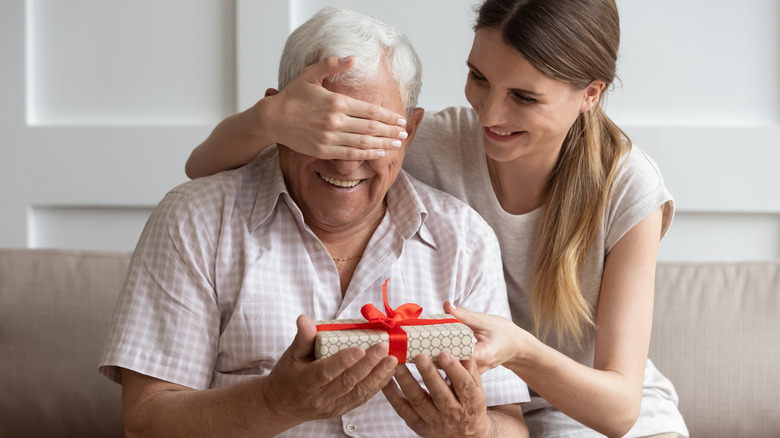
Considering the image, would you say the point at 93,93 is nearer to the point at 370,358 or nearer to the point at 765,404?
the point at 370,358

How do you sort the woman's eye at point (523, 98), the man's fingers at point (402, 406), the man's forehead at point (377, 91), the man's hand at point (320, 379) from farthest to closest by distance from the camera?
the woman's eye at point (523, 98) → the man's forehead at point (377, 91) → the man's fingers at point (402, 406) → the man's hand at point (320, 379)

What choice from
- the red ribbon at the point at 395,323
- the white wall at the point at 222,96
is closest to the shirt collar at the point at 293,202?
the red ribbon at the point at 395,323

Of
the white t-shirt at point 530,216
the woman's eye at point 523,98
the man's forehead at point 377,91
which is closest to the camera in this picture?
the man's forehead at point 377,91

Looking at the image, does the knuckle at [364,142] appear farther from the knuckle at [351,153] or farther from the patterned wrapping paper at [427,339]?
the patterned wrapping paper at [427,339]

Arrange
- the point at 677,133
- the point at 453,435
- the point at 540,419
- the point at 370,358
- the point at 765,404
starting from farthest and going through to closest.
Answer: the point at 677,133 → the point at 765,404 → the point at 540,419 → the point at 453,435 → the point at 370,358

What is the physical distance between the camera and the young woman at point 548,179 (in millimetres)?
1442

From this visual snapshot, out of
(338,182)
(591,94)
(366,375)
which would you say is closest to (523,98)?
(591,94)

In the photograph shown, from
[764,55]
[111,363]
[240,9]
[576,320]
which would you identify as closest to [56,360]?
[111,363]

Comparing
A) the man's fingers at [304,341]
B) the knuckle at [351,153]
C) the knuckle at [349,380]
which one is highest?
the knuckle at [351,153]

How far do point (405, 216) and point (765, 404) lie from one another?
1.12 m

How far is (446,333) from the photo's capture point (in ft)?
4.11

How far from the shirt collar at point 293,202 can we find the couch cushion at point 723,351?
829 mm

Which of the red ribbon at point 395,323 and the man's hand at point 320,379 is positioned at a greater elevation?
the red ribbon at point 395,323

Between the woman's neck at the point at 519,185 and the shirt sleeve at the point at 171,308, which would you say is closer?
the shirt sleeve at the point at 171,308
